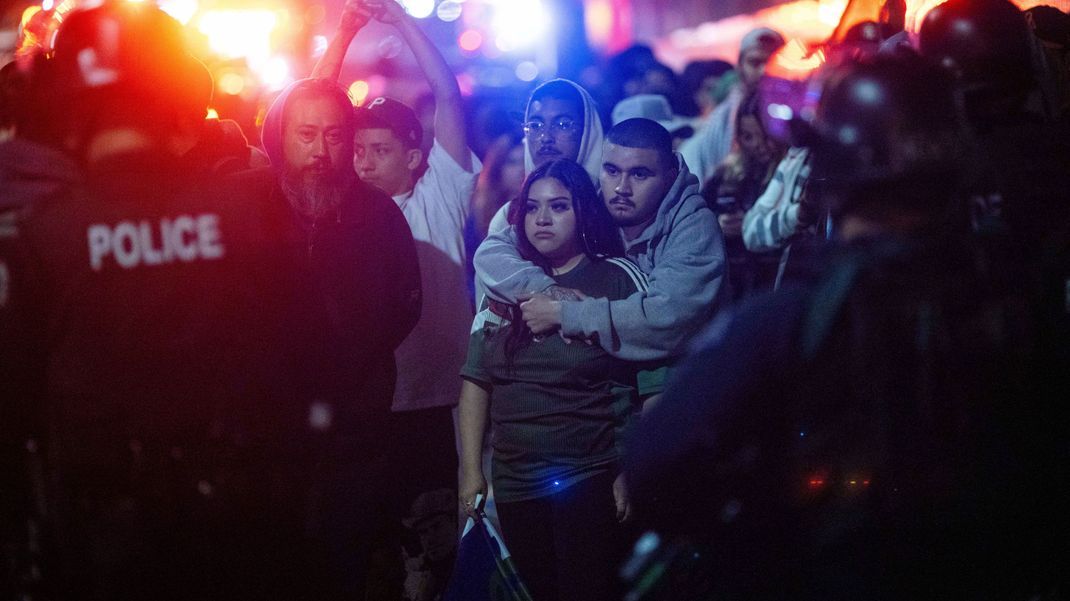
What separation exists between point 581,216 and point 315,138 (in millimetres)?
1023

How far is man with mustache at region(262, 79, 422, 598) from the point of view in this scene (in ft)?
12.3

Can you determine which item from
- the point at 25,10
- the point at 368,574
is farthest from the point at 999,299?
the point at 25,10

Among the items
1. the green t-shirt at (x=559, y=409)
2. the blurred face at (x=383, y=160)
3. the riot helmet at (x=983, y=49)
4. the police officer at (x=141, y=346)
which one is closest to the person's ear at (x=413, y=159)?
the blurred face at (x=383, y=160)

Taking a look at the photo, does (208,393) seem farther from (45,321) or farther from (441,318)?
(441,318)

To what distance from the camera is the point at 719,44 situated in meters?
18.9

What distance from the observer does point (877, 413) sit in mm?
2068

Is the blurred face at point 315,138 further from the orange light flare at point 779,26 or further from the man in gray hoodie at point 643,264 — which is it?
the orange light flare at point 779,26

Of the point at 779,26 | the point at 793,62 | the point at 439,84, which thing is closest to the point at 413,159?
the point at 439,84

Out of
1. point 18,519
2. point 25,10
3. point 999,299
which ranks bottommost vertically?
point 18,519

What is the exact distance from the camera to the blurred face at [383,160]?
15.5ft

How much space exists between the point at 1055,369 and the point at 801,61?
393cm

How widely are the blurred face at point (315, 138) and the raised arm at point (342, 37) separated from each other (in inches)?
24.6

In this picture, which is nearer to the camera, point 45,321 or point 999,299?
point 999,299

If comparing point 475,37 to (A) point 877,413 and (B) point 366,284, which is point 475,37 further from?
(A) point 877,413
